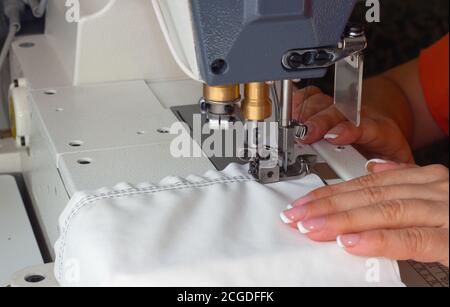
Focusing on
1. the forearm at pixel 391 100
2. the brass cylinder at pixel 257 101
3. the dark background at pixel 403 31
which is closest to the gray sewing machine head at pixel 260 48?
the brass cylinder at pixel 257 101

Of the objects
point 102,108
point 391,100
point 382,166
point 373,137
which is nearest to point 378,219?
point 382,166

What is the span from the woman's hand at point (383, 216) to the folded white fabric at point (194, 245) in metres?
0.02

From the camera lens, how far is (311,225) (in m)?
0.90

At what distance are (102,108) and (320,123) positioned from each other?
351mm

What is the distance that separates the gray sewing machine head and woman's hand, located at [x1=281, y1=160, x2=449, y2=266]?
3.8 inches

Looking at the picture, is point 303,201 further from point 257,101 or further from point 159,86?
point 159,86

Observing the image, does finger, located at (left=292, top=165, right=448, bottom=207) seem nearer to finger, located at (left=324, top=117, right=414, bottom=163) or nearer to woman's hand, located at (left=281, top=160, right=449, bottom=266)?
woman's hand, located at (left=281, top=160, right=449, bottom=266)

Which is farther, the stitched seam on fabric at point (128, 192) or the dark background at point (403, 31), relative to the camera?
the dark background at point (403, 31)

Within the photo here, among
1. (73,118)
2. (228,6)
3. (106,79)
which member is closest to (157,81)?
(106,79)

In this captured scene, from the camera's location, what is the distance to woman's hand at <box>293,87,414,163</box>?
3.88 ft

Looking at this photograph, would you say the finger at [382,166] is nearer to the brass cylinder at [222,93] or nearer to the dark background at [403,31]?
the brass cylinder at [222,93]

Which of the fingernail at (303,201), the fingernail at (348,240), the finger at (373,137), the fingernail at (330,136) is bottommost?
the finger at (373,137)

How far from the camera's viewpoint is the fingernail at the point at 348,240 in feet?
2.89
